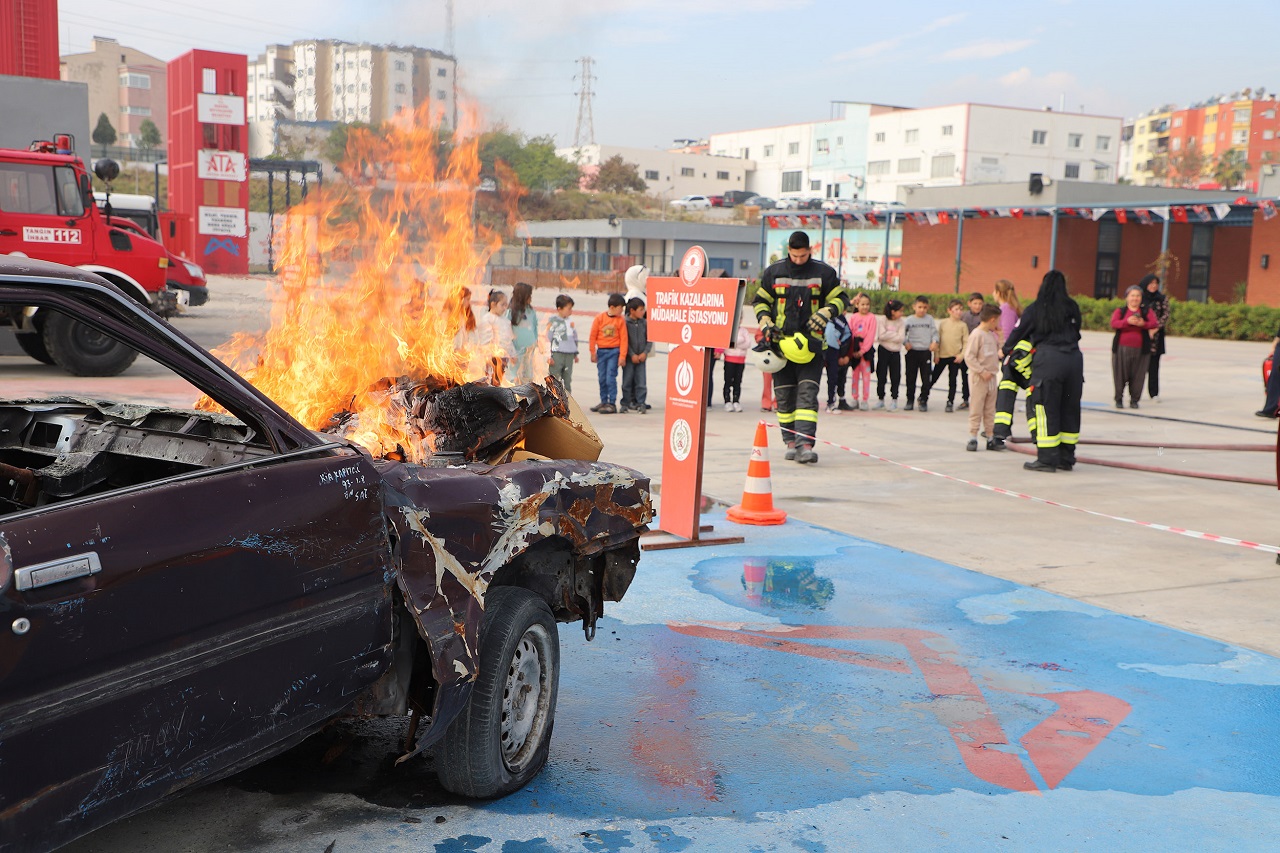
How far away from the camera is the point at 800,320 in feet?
36.2

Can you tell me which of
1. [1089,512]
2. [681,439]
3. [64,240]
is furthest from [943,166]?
[681,439]

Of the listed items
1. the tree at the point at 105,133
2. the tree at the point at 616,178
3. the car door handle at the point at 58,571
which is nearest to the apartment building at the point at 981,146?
the tree at the point at 616,178

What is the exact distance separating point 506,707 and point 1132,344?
48.9ft

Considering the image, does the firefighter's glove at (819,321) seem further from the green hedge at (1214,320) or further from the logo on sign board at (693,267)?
the green hedge at (1214,320)

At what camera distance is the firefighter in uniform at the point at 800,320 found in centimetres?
1094

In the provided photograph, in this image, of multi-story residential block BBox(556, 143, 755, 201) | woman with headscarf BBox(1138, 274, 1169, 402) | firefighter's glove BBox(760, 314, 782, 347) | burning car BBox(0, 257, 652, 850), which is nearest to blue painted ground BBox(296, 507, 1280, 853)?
burning car BBox(0, 257, 652, 850)

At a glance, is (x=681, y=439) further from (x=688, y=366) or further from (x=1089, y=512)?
(x=1089, y=512)

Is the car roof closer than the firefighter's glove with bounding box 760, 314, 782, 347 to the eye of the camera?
Yes

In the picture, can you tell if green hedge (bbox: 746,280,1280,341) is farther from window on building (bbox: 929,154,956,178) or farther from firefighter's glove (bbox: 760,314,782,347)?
window on building (bbox: 929,154,956,178)

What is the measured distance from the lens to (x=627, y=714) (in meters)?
4.75

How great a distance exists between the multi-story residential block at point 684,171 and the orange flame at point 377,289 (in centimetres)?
10921

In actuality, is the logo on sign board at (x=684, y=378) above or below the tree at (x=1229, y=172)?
below

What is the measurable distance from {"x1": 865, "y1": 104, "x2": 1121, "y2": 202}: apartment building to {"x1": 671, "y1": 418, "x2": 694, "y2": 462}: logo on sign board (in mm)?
91089

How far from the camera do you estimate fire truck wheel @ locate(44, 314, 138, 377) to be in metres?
16.0
